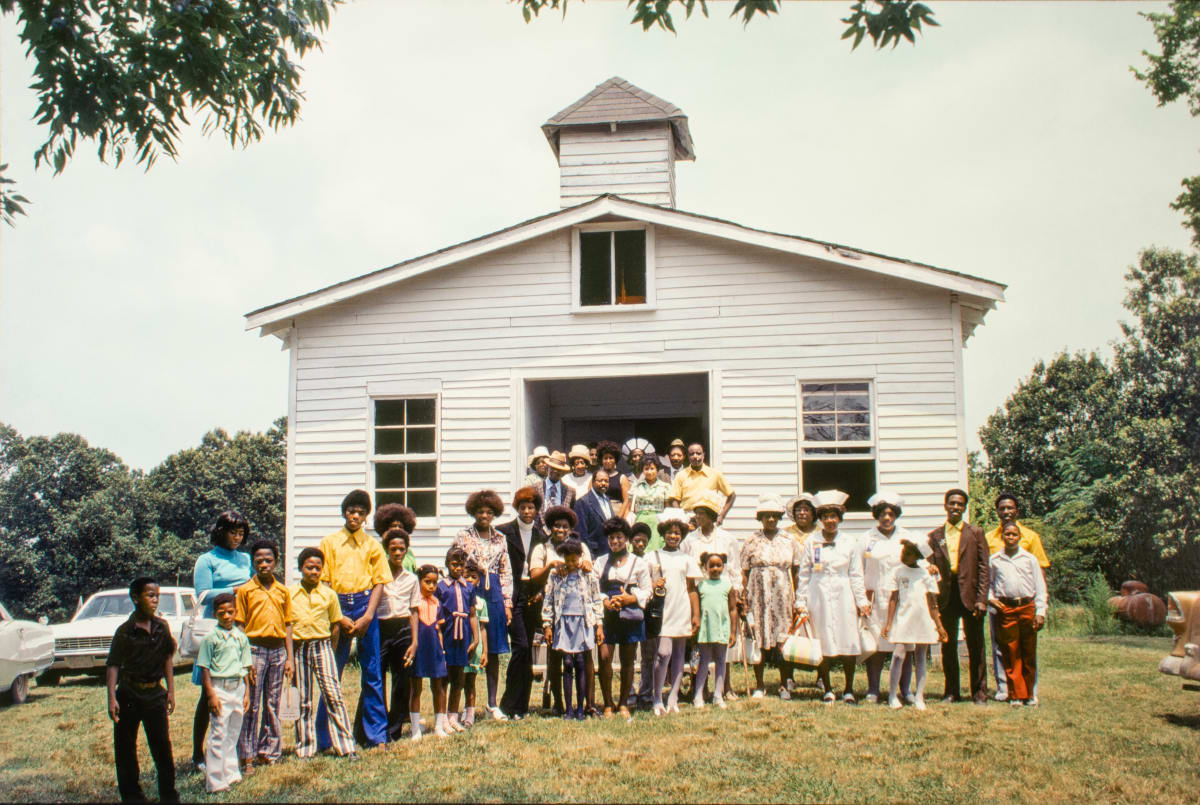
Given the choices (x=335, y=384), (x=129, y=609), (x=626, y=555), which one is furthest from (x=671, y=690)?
(x=129, y=609)

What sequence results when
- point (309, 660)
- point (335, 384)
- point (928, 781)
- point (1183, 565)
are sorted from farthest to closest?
point (1183, 565), point (335, 384), point (309, 660), point (928, 781)

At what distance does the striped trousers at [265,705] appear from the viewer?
6.92 m

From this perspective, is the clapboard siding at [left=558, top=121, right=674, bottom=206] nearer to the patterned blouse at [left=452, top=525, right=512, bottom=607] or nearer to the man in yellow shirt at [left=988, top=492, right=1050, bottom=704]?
the man in yellow shirt at [left=988, top=492, right=1050, bottom=704]

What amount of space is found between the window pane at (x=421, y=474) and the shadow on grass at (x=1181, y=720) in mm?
8528

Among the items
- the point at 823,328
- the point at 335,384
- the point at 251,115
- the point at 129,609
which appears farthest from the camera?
the point at 129,609

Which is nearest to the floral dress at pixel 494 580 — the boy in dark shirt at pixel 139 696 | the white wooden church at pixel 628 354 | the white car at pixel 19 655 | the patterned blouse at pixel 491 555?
the patterned blouse at pixel 491 555

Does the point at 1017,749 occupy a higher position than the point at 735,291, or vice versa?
the point at 735,291

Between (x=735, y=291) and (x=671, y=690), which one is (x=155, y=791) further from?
(x=735, y=291)

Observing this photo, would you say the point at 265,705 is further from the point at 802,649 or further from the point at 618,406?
the point at 618,406

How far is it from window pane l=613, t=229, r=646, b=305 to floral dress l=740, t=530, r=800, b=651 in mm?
4734

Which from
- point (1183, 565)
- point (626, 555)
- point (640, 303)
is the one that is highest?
point (640, 303)

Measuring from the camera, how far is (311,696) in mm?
7238

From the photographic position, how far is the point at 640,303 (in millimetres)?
13133

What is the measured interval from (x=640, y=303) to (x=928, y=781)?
7.73m
